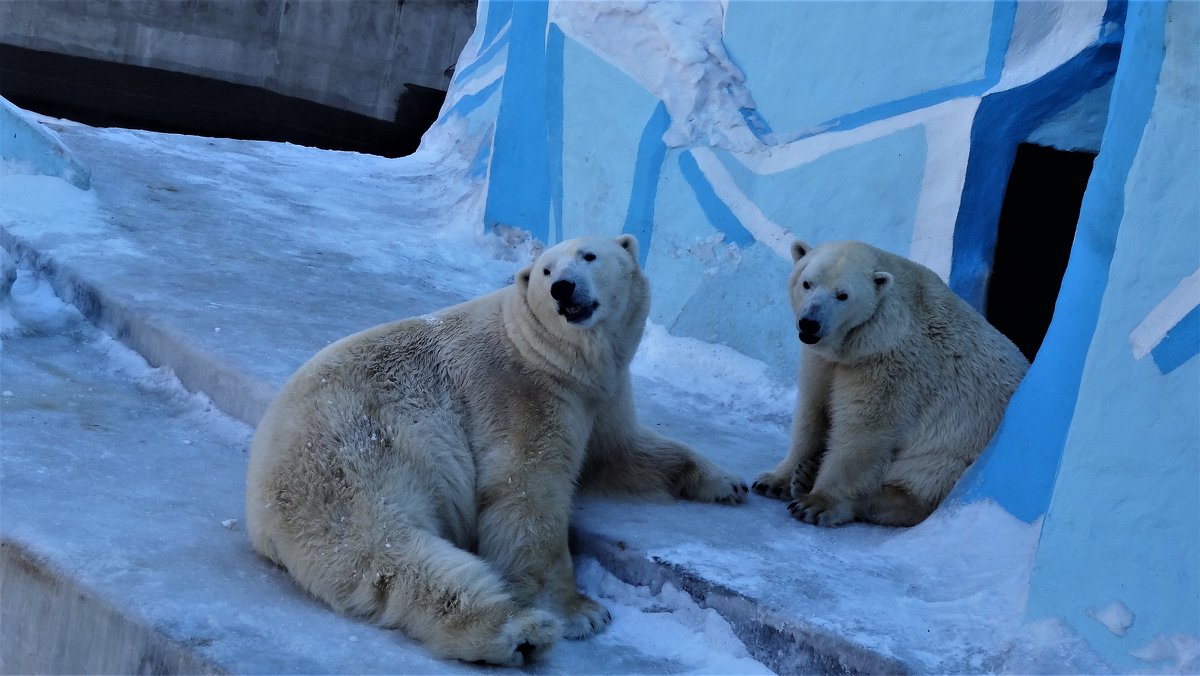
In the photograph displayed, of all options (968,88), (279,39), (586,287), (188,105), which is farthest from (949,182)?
(188,105)

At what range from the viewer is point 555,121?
21.5 ft

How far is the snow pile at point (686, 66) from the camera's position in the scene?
5590 mm

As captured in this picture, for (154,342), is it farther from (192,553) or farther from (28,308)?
(192,553)

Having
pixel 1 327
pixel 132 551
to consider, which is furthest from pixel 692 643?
pixel 1 327

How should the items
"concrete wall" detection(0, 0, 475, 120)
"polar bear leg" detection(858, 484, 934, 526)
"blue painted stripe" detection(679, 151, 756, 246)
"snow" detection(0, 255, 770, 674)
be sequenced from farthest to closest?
1. "concrete wall" detection(0, 0, 475, 120)
2. "blue painted stripe" detection(679, 151, 756, 246)
3. "polar bear leg" detection(858, 484, 934, 526)
4. "snow" detection(0, 255, 770, 674)

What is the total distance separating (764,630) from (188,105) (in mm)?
13032

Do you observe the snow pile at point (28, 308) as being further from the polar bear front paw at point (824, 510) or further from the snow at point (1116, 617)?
the snow at point (1116, 617)

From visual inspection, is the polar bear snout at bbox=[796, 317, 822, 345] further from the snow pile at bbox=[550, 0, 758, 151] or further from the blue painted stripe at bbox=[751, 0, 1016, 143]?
the snow pile at bbox=[550, 0, 758, 151]

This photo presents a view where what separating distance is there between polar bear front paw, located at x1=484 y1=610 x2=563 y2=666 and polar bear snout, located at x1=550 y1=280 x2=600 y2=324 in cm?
87

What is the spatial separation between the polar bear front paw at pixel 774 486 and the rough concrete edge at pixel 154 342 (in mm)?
1704

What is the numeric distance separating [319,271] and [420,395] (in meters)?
2.94

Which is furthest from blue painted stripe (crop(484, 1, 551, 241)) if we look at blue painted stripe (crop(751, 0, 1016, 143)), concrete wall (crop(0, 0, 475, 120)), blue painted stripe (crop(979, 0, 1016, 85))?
concrete wall (crop(0, 0, 475, 120))

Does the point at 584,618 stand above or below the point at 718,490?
below

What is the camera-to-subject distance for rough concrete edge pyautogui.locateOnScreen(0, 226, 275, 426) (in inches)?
167
